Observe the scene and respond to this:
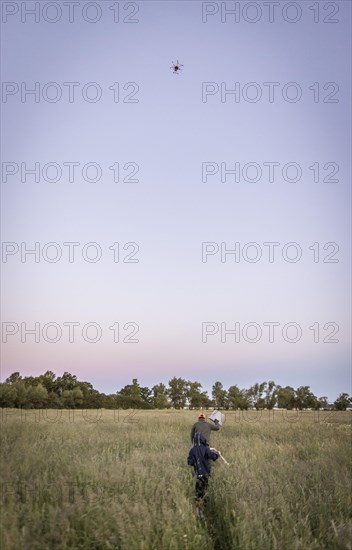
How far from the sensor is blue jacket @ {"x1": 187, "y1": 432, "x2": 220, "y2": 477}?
849cm

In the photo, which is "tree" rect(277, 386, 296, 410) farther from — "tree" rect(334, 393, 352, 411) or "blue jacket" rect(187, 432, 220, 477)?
"blue jacket" rect(187, 432, 220, 477)

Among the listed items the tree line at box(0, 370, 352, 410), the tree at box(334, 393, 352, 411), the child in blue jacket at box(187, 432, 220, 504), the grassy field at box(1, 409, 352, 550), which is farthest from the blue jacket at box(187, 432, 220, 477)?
the tree at box(334, 393, 352, 411)

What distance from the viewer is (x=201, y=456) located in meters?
8.55

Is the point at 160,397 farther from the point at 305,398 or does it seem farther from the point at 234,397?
the point at 305,398

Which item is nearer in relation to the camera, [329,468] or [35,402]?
[329,468]

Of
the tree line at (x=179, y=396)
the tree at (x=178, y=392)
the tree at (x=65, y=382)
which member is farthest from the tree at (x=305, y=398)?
the tree at (x=65, y=382)

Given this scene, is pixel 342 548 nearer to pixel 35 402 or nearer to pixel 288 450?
pixel 288 450

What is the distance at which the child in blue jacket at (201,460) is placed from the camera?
8.38m

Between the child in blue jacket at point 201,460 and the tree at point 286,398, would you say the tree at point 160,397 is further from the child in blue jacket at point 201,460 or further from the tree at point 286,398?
the child in blue jacket at point 201,460

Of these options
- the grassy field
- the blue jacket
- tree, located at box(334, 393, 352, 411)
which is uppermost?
the blue jacket

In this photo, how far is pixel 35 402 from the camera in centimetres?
5312

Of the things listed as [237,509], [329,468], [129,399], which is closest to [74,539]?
[237,509]

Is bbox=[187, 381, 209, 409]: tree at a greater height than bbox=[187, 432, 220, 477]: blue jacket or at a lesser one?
lesser

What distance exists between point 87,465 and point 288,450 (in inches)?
282
